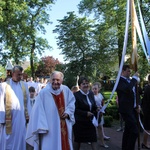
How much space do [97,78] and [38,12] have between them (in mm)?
9938

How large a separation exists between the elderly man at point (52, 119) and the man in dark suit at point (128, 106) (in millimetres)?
1545

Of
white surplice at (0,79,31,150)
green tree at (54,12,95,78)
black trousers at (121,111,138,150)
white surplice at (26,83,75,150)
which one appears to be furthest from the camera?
green tree at (54,12,95,78)

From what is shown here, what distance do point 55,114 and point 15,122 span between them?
1214mm

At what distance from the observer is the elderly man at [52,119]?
4.68 m

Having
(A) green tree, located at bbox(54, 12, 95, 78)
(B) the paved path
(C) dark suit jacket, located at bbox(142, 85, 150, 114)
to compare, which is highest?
(A) green tree, located at bbox(54, 12, 95, 78)

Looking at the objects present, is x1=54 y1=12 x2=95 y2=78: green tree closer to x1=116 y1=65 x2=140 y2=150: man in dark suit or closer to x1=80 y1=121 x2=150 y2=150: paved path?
Result: x1=80 y1=121 x2=150 y2=150: paved path

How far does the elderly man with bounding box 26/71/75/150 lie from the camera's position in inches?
184

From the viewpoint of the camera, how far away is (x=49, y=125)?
4719 millimetres

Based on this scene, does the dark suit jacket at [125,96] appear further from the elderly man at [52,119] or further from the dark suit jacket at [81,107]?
the elderly man at [52,119]

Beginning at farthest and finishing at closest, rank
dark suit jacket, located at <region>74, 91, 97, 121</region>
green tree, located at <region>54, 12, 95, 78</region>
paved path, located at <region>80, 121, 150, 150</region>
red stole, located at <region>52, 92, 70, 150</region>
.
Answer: green tree, located at <region>54, 12, 95, 78</region>
paved path, located at <region>80, 121, 150, 150</region>
dark suit jacket, located at <region>74, 91, 97, 121</region>
red stole, located at <region>52, 92, 70, 150</region>

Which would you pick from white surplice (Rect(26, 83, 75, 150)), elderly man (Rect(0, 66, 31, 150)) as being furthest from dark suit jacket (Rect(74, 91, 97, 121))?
elderly man (Rect(0, 66, 31, 150))

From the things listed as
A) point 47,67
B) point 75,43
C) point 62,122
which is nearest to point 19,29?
point 75,43

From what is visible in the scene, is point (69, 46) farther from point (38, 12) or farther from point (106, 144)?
point (106, 144)

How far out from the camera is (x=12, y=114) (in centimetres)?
567
